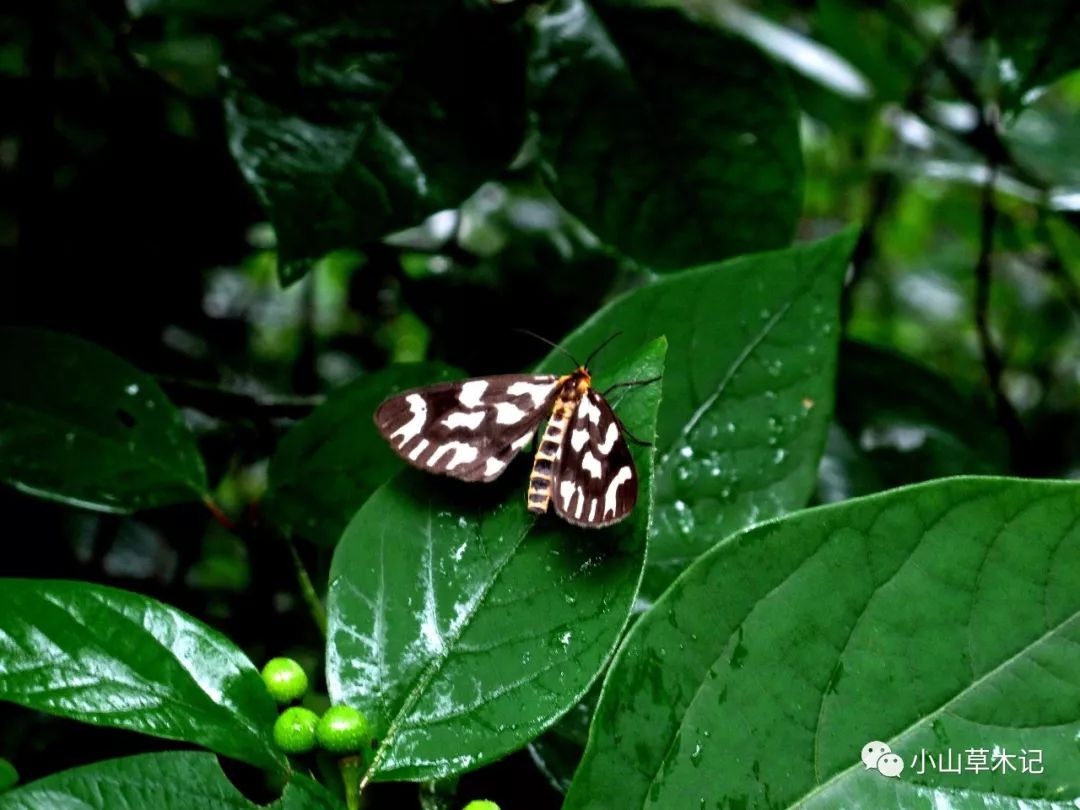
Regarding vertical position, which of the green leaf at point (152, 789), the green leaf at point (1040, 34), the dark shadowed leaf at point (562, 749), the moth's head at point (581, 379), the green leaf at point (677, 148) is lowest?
the dark shadowed leaf at point (562, 749)

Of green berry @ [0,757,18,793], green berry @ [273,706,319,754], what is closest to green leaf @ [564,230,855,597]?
green berry @ [273,706,319,754]

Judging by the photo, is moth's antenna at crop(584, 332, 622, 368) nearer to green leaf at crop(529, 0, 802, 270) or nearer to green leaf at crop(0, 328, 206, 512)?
green leaf at crop(529, 0, 802, 270)

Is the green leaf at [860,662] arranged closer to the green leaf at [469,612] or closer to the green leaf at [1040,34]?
the green leaf at [469,612]

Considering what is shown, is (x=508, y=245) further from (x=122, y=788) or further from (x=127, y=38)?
(x=122, y=788)

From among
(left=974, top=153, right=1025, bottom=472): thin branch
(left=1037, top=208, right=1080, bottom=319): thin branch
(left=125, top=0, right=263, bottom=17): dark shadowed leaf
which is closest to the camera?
(left=125, top=0, right=263, bottom=17): dark shadowed leaf

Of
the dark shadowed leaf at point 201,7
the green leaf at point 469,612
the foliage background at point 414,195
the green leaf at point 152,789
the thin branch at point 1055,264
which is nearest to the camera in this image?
the green leaf at point 152,789

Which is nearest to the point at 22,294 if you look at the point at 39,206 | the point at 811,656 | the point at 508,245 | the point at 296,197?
the point at 39,206

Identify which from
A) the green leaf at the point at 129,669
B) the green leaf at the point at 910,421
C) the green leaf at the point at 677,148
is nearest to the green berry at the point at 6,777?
the green leaf at the point at 129,669
